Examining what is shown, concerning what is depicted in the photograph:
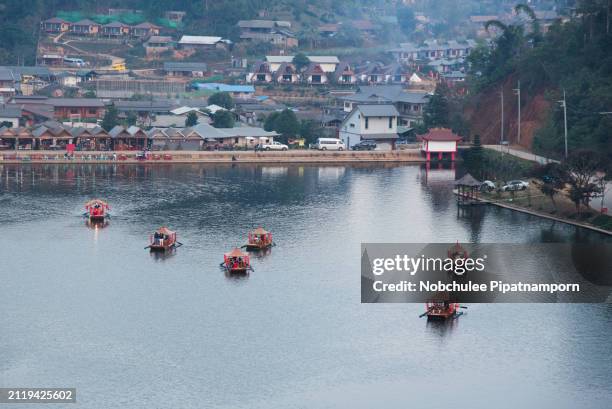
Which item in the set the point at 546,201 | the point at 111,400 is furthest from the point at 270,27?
the point at 111,400

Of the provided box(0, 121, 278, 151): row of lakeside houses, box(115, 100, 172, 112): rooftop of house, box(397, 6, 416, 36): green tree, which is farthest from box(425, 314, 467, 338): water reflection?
box(397, 6, 416, 36): green tree

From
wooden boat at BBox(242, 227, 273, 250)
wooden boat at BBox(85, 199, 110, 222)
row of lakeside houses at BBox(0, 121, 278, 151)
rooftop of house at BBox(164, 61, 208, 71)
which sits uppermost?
rooftop of house at BBox(164, 61, 208, 71)

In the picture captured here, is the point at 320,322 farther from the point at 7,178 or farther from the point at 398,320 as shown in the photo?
the point at 7,178

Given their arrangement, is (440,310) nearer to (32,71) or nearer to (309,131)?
(309,131)

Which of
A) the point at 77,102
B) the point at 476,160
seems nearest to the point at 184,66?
the point at 77,102

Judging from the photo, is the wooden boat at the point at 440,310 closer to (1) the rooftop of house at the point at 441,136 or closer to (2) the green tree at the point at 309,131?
(1) the rooftop of house at the point at 441,136

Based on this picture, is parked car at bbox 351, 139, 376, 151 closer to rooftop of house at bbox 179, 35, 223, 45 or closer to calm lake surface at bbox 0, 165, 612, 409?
calm lake surface at bbox 0, 165, 612, 409

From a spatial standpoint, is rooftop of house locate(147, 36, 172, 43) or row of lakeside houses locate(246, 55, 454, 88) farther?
rooftop of house locate(147, 36, 172, 43)
